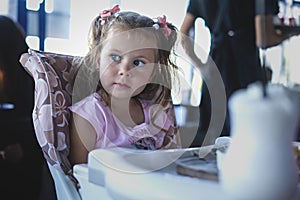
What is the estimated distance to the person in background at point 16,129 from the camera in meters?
1.10

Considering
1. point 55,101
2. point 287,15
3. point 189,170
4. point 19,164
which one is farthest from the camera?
point 287,15

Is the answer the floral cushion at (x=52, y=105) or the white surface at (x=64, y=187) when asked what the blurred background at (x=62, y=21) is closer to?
the floral cushion at (x=52, y=105)

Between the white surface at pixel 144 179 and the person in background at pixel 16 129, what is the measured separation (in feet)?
2.23

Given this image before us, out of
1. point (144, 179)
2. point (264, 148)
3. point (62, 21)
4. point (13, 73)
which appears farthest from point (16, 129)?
point (264, 148)

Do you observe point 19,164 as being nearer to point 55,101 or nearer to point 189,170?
point 55,101

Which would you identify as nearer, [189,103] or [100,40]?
[100,40]

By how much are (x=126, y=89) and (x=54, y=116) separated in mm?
133

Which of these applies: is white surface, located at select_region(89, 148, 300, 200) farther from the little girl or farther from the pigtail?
the pigtail

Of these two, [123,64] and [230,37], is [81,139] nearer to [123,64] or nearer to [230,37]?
[123,64]

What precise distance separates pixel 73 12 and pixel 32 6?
154mm

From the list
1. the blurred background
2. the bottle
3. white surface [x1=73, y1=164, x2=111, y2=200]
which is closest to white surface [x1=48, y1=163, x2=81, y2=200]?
white surface [x1=73, y1=164, x2=111, y2=200]

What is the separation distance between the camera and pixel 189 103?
203 centimetres

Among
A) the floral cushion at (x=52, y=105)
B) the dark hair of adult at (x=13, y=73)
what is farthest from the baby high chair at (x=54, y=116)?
the dark hair of adult at (x=13, y=73)

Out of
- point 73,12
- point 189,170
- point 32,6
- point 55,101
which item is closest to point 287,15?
point 73,12
